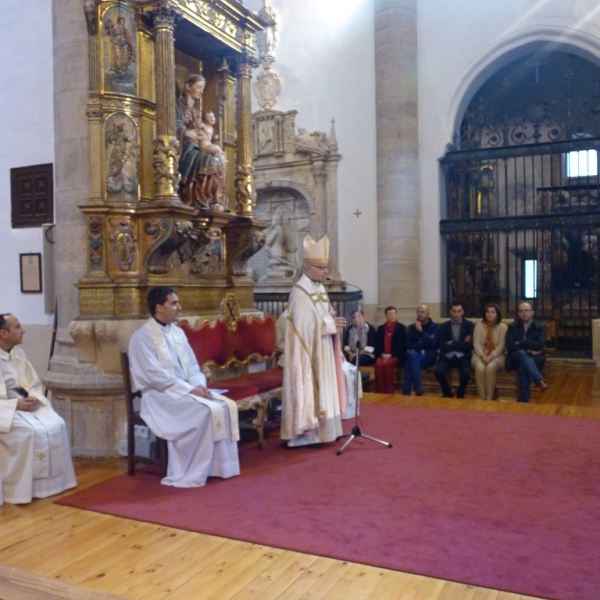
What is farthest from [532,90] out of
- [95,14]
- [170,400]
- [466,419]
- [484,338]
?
[170,400]

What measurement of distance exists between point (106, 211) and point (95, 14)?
1.55 meters

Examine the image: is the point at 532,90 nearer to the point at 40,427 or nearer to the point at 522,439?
the point at 522,439

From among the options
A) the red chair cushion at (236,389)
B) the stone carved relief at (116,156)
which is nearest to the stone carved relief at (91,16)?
the stone carved relief at (116,156)

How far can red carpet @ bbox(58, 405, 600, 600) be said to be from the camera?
3061 mm

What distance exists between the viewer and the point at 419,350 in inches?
312

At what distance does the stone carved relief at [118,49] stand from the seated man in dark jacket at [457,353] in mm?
4580

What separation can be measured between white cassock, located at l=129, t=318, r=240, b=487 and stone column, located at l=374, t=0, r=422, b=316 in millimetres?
6896

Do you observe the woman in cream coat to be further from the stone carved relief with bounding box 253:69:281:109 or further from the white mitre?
the stone carved relief with bounding box 253:69:281:109

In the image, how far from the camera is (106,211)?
5.18m

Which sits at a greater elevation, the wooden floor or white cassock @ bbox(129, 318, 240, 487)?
white cassock @ bbox(129, 318, 240, 487)

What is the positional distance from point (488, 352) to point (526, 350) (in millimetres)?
429

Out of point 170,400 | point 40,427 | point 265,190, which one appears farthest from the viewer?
point 265,190

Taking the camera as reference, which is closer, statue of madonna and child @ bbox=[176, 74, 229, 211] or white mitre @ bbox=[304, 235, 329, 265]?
white mitre @ bbox=[304, 235, 329, 265]

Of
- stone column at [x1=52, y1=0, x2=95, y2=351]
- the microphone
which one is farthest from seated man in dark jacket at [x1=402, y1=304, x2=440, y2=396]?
stone column at [x1=52, y1=0, x2=95, y2=351]
